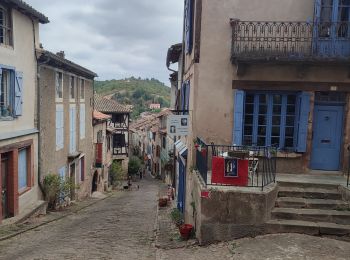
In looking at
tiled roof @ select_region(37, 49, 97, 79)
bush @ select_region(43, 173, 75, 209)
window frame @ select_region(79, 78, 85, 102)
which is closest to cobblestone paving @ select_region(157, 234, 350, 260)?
bush @ select_region(43, 173, 75, 209)

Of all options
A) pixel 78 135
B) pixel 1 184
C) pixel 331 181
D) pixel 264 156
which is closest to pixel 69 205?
pixel 78 135

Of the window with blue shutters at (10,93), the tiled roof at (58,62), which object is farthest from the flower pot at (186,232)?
the tiled roof at (58,62)

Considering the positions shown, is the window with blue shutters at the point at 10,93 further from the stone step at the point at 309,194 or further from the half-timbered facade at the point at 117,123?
the half-timbered facade at the point at 117,123

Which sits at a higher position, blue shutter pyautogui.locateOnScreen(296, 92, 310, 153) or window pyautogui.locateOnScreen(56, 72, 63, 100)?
window pyautogui.locateOnScreen(56, 72, 63, 100)

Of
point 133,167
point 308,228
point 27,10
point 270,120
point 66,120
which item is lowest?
point 133,167

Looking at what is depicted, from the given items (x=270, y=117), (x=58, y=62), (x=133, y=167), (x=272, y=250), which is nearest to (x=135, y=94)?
(x=133, y=167)

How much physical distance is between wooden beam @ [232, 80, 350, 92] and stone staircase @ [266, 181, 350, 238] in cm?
269

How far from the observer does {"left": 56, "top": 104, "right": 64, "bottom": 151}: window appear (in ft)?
53.8

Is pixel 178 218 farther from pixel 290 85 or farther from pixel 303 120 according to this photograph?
pixel 290 85

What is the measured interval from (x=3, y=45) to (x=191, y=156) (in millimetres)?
6497

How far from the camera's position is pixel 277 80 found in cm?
1027

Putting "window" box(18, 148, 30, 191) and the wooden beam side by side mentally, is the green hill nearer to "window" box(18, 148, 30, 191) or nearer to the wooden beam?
"window" box(18, 148, 30, 191)

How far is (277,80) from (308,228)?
13.8 ft

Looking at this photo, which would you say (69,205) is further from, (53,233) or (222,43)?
(222,43)
